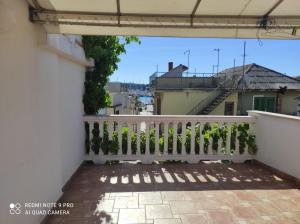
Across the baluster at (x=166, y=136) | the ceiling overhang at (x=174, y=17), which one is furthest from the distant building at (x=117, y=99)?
the ceiling overhang at (x=174, y=17)

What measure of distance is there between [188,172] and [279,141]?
1728 millimetres

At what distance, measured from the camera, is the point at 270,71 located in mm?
17406

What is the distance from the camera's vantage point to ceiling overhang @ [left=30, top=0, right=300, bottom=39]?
7.58 feet

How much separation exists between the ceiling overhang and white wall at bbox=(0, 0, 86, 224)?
0.91 ft

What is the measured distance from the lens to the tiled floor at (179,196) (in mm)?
2820

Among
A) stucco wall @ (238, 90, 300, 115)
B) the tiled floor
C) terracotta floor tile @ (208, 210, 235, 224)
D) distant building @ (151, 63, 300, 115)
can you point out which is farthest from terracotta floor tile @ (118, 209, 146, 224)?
stucco wall @ (238, 90, 300, 115)

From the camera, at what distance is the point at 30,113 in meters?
2.28

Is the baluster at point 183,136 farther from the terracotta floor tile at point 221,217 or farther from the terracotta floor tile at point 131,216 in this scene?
the terracotta floor tile at point 131,216

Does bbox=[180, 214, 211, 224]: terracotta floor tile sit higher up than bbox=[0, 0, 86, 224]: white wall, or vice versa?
bbox=[0, 0, 86, 224]: white wall

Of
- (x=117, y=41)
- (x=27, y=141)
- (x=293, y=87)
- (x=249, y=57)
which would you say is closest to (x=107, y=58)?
(x=117, y=41)

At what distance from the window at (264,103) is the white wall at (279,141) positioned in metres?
11.5

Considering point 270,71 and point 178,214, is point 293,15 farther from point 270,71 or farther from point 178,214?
point 270,71

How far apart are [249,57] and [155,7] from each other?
15.5m

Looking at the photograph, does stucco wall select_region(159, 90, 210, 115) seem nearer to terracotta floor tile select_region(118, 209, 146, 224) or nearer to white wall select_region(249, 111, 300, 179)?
white wall select_region(249, 111, 300, 179)
